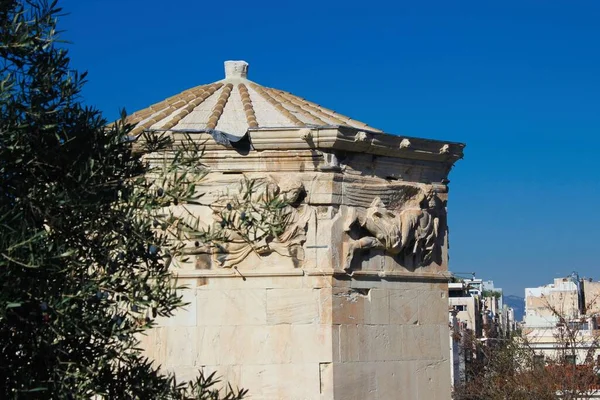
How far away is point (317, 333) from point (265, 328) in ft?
1.62

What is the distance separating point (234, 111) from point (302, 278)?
84.7 inches

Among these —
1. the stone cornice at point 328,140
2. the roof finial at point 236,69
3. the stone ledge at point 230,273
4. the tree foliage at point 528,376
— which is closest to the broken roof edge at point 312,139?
the stone cornice at point 328,140

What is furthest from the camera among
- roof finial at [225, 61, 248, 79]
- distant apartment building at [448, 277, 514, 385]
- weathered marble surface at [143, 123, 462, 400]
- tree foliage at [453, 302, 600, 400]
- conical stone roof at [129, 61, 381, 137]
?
distant apartment building at [448, 277, 514, 385]

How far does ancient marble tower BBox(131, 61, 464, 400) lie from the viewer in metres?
9.80

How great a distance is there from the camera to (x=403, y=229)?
10508 millimetres

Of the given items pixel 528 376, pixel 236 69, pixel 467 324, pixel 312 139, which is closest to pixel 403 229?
pixel 312 139

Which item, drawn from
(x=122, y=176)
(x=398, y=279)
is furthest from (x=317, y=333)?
(x=122, y=176)

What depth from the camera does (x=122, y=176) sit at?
Answer: 6.75 m

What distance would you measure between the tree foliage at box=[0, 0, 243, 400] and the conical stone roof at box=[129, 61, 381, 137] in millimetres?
3338

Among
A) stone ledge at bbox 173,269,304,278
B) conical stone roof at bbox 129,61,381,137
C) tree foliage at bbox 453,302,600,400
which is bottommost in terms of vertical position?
tree foliage at bbox 453,302,600,400

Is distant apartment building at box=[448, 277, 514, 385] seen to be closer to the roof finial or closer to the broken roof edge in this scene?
the roof finial

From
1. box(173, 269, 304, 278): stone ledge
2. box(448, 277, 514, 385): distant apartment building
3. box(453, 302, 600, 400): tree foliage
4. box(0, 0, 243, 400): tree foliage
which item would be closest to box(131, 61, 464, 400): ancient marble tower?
box(173, 269, 304, 278): stone ledge

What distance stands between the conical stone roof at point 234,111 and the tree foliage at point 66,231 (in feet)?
11.0

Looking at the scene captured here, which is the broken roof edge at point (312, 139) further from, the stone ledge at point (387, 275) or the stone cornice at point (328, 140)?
the stone ledge at point (387, 275)
